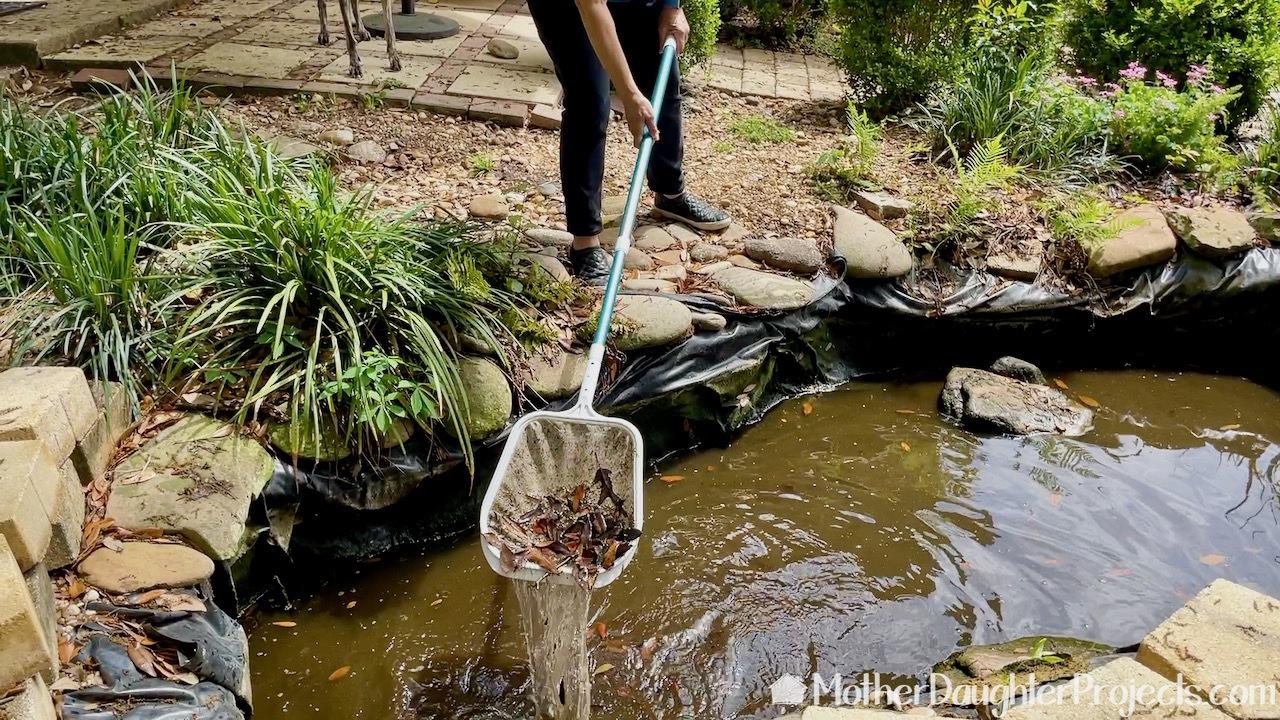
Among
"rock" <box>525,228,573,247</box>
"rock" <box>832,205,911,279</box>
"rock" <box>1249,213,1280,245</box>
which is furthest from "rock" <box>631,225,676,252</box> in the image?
"rock" <box>1249,213,1280,245</box>

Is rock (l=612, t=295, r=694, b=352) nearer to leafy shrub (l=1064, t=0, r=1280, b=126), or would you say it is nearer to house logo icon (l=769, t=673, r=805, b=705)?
house logo icon (l=769, t=673, r=805, b=705)

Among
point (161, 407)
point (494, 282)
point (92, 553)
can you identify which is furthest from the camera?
point (494, 282)

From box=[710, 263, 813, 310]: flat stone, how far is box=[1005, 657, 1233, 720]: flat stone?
170 centimetres

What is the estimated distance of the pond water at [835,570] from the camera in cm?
234

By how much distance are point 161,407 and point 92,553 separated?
1.72 feet

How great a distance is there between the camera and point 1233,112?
4633 mm

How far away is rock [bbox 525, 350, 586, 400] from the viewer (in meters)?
2.80

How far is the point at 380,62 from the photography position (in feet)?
16.1

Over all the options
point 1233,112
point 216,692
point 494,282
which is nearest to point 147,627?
point 216,692

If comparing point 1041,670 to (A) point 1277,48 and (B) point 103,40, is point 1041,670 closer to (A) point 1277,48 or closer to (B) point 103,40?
(A) point 1277,48

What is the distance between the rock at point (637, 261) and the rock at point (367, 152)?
1.29 m

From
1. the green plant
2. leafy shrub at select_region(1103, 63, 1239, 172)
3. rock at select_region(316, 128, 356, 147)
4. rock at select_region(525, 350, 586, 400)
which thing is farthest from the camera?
the green plant

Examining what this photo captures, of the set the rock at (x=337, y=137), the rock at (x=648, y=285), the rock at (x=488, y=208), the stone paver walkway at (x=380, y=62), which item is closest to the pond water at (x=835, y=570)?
the rock at (x=648, y=285)

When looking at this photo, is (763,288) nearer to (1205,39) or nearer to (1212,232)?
(1212,232)
